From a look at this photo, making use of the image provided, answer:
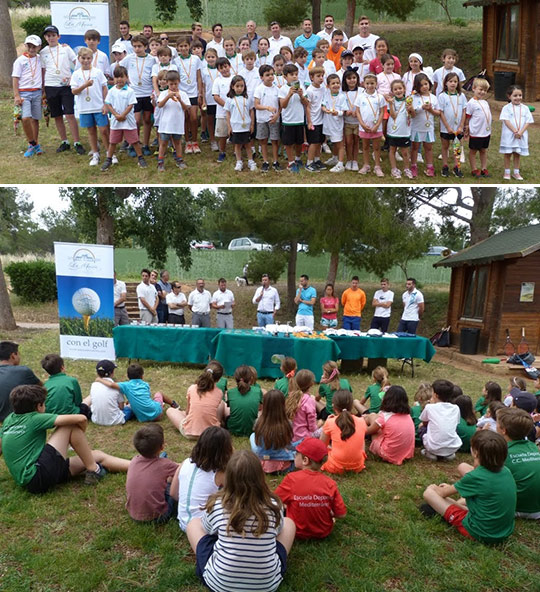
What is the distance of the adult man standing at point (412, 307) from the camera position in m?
11.0

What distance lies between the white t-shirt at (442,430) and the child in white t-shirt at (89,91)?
6504mm

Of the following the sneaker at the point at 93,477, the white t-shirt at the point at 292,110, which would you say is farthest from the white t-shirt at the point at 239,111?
the sneaker at the point at 93,477

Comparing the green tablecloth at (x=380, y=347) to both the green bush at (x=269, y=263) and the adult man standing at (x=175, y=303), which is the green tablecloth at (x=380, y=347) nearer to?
the adult man standing at (x=175, y=303)

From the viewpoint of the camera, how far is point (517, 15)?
45.0 feet

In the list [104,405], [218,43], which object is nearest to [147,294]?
[218,43]

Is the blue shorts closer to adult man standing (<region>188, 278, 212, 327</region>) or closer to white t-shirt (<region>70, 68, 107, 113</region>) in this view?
white t-shirt (<region>70, 68, 107, 113</region>)

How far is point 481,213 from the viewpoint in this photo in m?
18.4

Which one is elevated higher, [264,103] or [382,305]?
[264,103]

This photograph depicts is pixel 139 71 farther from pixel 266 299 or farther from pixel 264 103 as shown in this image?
pixel 266 299

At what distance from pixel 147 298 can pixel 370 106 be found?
16.7ft

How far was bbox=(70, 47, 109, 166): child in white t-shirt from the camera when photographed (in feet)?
28.6

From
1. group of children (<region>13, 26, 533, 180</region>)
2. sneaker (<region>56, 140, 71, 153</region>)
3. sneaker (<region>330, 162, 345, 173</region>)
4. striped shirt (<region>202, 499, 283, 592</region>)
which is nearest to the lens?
striped shirt (<region>202, 499, 283, 592</region>)

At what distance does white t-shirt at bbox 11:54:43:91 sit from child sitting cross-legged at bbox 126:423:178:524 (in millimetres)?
7167

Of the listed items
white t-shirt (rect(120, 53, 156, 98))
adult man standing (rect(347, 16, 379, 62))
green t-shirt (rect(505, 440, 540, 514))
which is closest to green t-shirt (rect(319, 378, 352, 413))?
green t-shirt (rect(505, 440, 540, 514))
